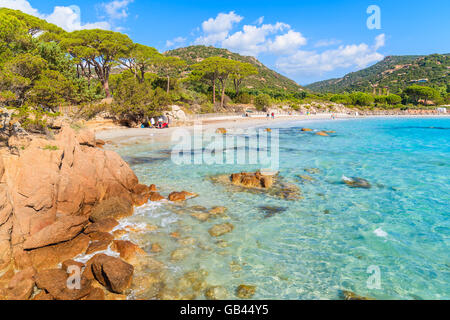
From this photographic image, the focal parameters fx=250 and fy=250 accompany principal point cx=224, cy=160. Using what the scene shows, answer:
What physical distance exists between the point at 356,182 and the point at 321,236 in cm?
644

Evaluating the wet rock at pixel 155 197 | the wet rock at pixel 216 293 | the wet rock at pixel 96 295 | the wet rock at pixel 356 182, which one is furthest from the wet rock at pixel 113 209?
the wet rock at pixel 356 182

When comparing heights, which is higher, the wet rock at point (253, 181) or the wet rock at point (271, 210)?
the wet rock at point (253, 181)

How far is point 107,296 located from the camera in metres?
4.79

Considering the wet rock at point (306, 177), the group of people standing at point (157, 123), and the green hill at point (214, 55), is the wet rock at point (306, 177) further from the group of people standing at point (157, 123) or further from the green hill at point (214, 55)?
the green hill at point (214, 55)

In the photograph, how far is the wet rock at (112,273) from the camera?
4844 millimetres

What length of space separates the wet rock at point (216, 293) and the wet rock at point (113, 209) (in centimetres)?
424

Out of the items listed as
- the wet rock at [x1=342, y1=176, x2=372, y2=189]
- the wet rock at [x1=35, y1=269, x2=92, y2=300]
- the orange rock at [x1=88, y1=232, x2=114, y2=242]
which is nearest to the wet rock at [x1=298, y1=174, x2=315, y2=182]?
the wet rock at [x1=342, y1=176, x2=372, y2=189]

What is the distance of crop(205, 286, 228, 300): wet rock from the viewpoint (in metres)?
4.88

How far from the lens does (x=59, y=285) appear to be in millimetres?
4738

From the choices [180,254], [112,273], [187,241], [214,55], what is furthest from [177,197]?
[214,55]

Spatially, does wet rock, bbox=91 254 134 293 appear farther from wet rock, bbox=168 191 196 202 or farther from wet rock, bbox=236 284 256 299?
wet rock, bbox=168 191 196 202

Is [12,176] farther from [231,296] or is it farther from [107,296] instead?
[231,296]

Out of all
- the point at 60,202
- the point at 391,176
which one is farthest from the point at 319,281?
the point at 391,176
